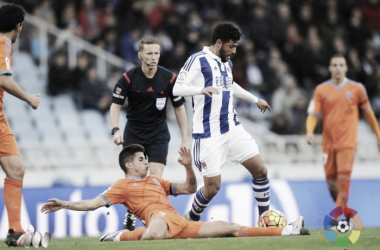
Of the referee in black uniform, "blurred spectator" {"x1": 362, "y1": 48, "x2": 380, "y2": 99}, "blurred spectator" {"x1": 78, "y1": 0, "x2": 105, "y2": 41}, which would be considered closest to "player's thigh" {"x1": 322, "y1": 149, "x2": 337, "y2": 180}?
the referee in black uniform

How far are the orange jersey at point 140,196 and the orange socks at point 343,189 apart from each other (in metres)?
3.68

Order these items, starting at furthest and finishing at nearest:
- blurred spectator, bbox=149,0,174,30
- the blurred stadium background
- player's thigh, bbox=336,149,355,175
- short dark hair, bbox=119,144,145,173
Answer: blurred spectator, bbox=149,0,174,30
the blurred stadium background
player's thigh, bbox=336,149,355,175
short dark hair, bbox=119,144,145,173

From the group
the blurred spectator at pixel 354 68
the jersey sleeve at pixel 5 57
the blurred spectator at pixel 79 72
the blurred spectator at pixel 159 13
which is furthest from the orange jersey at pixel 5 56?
the blurred spectator at pixel 354 68

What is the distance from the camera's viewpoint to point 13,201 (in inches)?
311

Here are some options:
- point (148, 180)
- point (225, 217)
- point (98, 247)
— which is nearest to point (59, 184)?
point (225, 217)

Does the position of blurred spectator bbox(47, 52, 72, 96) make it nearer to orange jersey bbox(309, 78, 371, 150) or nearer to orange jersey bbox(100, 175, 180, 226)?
orange jersey bbox(309, 78, 371, 150)

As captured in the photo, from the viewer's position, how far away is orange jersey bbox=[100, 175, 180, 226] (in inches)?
329

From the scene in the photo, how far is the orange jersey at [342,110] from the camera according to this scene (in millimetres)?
11562

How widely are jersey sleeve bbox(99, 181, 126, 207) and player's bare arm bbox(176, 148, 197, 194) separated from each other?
56 centimetres

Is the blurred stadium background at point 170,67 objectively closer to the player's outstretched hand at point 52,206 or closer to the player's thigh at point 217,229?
the player's thigh at point 217,229

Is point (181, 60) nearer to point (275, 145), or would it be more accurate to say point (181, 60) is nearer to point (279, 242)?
point (275, 145)

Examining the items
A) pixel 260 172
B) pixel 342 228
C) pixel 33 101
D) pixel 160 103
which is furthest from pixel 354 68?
pixel 33 101

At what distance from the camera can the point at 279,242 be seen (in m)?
7.30

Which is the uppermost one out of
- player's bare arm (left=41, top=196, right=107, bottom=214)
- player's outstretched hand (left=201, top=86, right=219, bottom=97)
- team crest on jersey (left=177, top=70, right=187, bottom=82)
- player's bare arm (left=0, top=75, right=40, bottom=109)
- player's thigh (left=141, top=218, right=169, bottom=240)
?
team crest on jersey (left=177, top=70, right=187, bottom=82)
